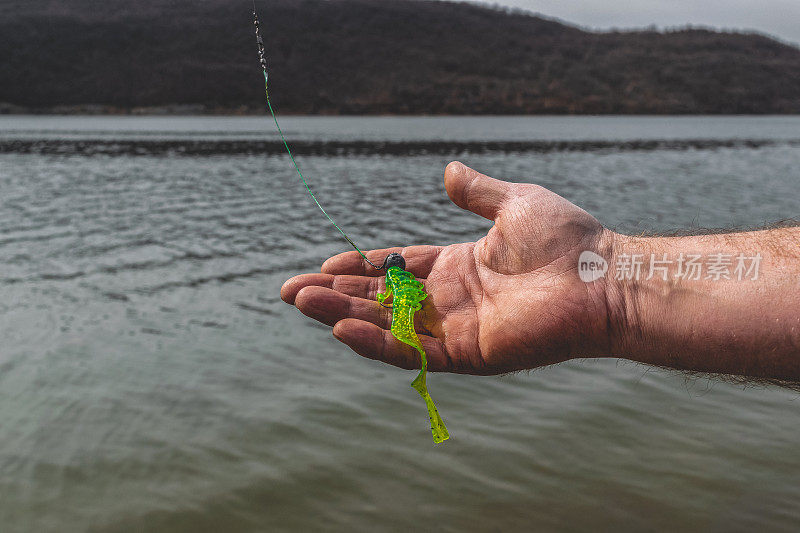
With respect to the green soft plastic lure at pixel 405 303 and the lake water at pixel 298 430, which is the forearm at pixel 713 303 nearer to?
the green soft plastic lure at pixel 405 303

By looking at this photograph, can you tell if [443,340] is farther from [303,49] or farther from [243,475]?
[303,49]

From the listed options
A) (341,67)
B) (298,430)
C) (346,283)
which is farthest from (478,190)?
(341,67)

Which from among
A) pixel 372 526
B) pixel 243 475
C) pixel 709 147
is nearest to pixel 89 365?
pixel 243 475

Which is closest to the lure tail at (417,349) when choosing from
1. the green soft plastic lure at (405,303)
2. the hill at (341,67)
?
the green soft plastic lure at (405,303)

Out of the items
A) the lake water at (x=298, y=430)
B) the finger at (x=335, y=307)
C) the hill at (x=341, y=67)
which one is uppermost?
the hill at (x=341, y=67)

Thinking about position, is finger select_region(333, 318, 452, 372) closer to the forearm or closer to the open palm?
the open palm

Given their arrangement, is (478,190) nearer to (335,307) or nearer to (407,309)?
(407,309)
